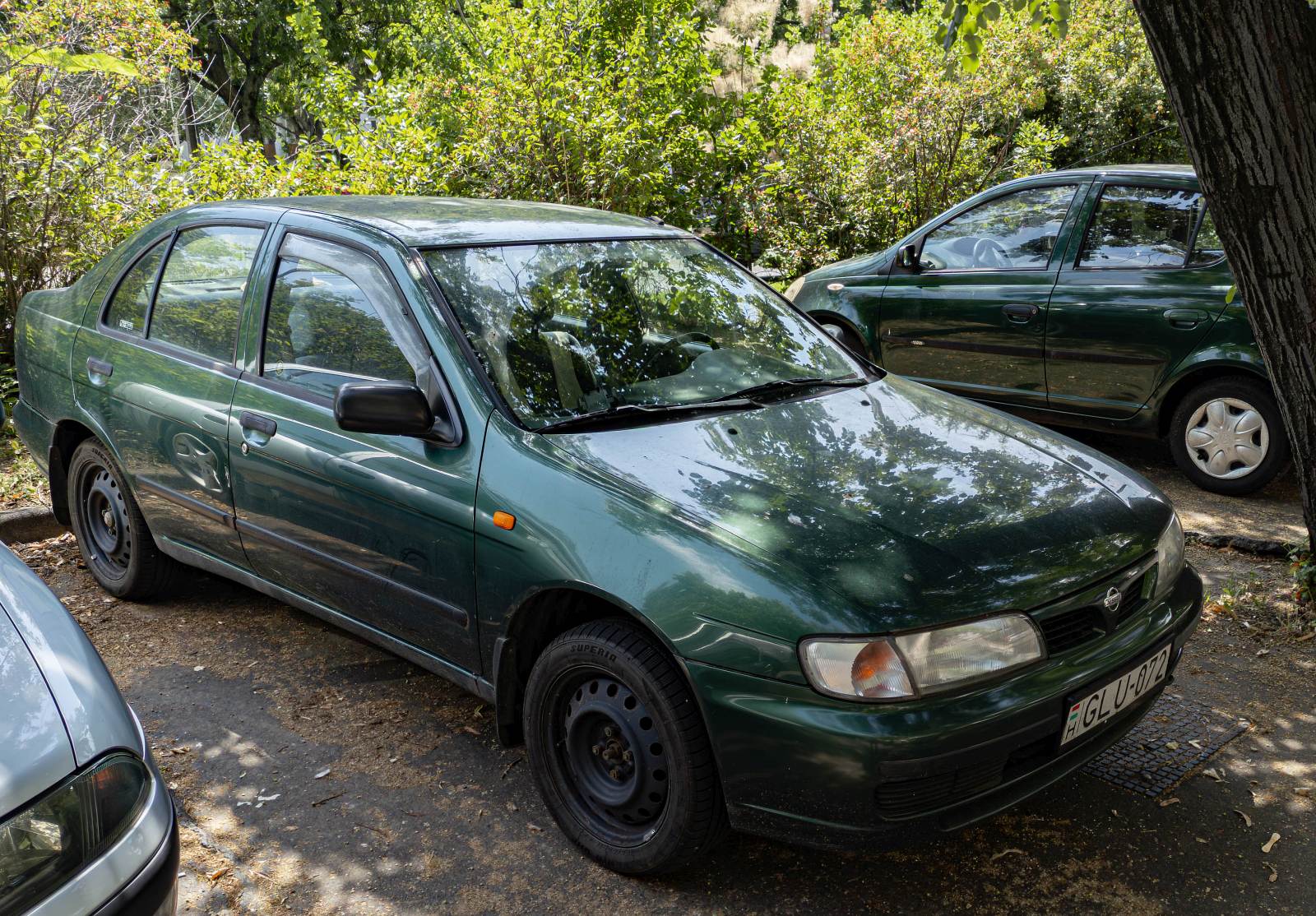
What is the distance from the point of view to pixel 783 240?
10930mm

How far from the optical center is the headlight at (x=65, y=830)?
1.95 m

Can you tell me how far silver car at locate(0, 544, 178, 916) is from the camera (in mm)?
1975

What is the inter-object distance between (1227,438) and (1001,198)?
1952 mm

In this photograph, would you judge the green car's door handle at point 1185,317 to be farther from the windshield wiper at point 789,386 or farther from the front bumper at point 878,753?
the front bumper at point 878,753

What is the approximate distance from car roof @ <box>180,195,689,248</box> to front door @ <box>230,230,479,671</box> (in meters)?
0.16

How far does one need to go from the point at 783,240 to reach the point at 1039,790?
28.6 feet

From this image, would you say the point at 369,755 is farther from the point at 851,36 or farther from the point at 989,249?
the point at 851,36

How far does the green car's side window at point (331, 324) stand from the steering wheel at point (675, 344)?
66 centimetres

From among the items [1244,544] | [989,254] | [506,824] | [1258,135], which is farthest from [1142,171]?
[506,824]

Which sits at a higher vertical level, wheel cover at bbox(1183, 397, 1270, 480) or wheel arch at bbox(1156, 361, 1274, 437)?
wheel arch at bbox(1156, 361, 1274, 437)

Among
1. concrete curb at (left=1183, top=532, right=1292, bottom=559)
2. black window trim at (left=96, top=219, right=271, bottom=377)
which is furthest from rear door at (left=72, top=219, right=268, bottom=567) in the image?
concrete curb at (left=1183, top=532, right=1292, bottom=559)

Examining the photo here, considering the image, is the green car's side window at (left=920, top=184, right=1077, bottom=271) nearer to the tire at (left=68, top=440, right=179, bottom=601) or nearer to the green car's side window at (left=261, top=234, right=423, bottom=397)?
the green car's side window at (left=261, top=234, right=423, bottom=397)

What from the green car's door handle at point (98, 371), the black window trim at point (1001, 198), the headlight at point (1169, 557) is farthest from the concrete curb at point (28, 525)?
the black window trim at point (1001, 198)

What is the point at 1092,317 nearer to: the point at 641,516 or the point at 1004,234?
the point at 1004,234
